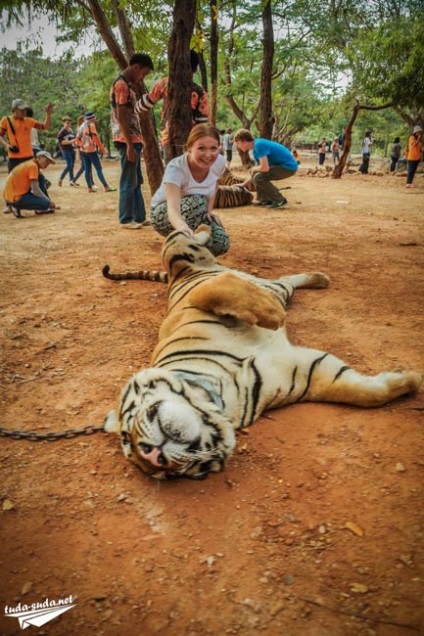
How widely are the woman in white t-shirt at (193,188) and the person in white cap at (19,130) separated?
5921 millimetres

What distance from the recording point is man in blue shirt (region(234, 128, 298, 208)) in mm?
9164

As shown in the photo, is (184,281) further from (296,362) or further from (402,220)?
(402,220)

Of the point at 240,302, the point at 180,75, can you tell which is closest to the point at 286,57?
the point at 180,75

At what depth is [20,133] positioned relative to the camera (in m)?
8.91

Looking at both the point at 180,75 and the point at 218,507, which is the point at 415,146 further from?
the point at 218,507

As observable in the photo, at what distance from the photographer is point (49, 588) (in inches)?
62.3

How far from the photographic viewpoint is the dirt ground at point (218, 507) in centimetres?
149

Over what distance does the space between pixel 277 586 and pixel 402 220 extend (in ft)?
25.9

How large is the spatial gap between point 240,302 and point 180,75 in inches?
172

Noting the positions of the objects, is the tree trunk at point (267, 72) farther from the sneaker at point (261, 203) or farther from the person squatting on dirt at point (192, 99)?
the person squatting on dirt at point (192, 99)

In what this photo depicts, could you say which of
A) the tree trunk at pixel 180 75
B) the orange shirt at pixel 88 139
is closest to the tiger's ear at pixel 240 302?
the tree trunk at pixel 180 75

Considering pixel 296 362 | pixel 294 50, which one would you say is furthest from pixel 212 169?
pixel 294 50

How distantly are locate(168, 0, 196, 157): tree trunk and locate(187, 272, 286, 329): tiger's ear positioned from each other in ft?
12.9

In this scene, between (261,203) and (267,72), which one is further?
(267,72)
